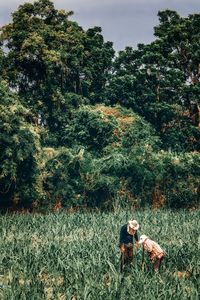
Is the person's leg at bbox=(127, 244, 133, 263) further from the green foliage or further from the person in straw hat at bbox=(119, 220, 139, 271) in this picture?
the green foliage

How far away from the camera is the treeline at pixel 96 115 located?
2706 centimetres

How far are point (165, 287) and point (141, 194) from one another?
20.9 meters

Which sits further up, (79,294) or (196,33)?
(196,33)

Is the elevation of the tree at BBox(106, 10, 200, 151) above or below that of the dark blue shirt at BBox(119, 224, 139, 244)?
above

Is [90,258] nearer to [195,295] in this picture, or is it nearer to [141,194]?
[195,295]

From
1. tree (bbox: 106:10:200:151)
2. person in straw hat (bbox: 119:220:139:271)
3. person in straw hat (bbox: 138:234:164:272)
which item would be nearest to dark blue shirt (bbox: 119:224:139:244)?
person in straw hat (bbox: 119:220:139:271)

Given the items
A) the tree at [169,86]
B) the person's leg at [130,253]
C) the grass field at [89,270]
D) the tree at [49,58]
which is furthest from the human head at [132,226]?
the tree at [169,86]

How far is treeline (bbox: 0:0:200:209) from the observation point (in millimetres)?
Result: 27062

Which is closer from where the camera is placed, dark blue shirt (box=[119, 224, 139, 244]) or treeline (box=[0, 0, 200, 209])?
dark blue shirt (box=[119, 224, 139, 244])

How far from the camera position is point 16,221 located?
19.0m

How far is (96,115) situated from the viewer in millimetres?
28328

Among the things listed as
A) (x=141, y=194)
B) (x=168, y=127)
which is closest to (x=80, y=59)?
(x=168, y=127)

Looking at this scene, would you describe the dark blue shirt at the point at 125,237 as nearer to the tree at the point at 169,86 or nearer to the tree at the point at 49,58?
the tree at the point at 49,58

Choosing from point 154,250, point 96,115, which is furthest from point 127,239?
point 96,115
